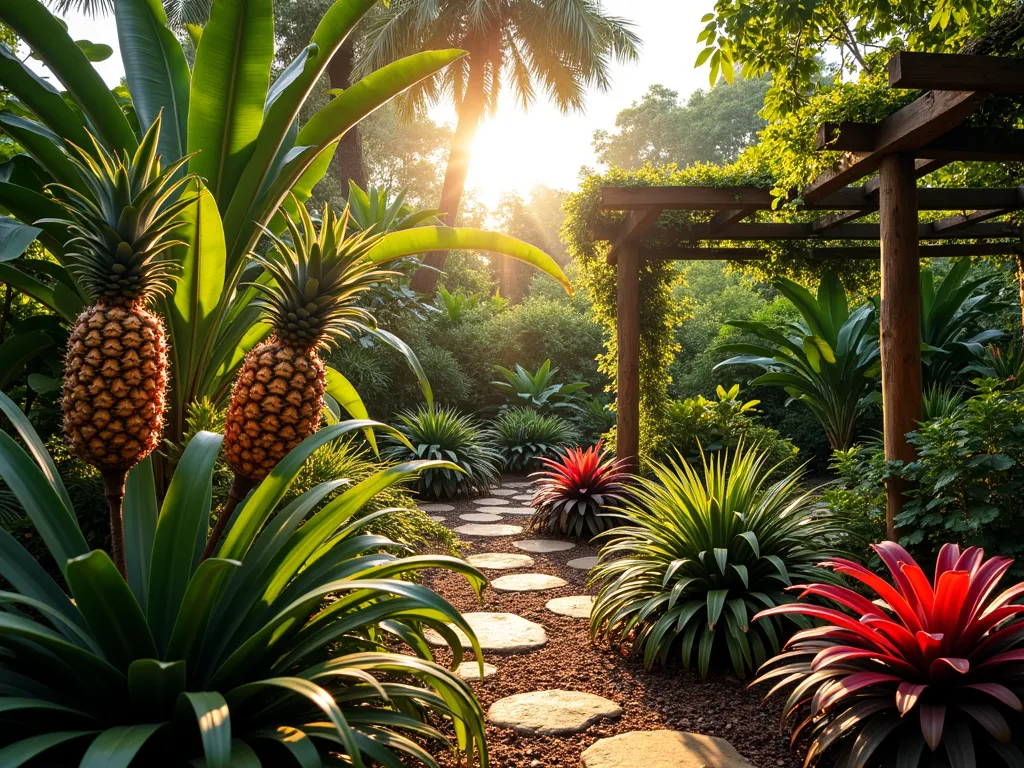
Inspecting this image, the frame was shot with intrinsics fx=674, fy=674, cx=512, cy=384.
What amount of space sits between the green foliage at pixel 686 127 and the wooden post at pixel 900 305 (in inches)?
1069

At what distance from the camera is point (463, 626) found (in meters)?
1.46

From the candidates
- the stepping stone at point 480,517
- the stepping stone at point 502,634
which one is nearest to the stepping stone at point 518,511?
the stepping stone at point 480,517

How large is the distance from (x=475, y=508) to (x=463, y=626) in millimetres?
5823

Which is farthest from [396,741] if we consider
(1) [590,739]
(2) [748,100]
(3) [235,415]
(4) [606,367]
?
(2) [748,100]

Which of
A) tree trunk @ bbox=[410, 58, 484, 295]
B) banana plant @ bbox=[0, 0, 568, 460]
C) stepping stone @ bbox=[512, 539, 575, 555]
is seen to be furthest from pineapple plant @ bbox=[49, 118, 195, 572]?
tree trunk @ bbox=[410, 58, 484, 295]

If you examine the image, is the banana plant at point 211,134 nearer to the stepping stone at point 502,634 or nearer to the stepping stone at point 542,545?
the stepping stone at point 502,634

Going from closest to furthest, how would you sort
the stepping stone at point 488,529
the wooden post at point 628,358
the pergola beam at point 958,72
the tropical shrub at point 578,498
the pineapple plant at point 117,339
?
the pineapple plant at point 117,339, the pergola beam at point 958,72, the tropical shrub at point 578,498, the stepping stone at point 488,529, the wooden post at point 628,358

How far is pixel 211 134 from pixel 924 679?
295 cm

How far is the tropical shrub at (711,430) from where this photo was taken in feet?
22.7

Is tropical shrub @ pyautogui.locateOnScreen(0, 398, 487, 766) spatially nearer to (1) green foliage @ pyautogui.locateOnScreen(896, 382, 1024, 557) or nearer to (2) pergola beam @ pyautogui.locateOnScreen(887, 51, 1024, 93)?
(1) green foliage @ pyautogui.locateOnScreen(896, 382, 1024, 557)

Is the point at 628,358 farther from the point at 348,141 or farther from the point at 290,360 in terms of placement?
the point at 348,141

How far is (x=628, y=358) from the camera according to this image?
6.93 meters

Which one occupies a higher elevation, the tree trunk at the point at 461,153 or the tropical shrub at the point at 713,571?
the tree trunk at the point at 461,153

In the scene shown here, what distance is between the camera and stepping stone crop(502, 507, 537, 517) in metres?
6.95
